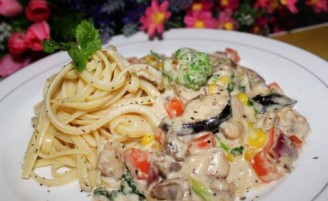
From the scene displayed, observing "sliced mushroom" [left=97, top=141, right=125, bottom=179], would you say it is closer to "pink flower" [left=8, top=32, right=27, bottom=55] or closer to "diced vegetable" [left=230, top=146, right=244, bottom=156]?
"diced vegetable" [left=230, top=146, right=244, bottom=156]

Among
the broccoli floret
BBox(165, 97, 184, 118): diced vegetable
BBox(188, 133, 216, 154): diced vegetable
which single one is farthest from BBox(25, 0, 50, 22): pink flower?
BBox(188, 133, 216, 154): diced vegetable

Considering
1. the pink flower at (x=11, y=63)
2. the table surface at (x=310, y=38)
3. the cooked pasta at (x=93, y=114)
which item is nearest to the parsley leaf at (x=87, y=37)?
the cooked pasta at (x=93, y=114)

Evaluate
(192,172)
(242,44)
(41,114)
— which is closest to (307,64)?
(242,44)

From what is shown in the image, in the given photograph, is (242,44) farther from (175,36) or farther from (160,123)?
(160,123)

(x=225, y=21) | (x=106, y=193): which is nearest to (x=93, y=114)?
(x=106, y=193)

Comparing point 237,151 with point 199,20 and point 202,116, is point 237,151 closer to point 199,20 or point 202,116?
point 202,116

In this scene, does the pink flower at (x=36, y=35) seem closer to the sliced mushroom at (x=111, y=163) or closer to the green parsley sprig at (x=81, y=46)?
the green parsley sprig at (x=81, y=46)
